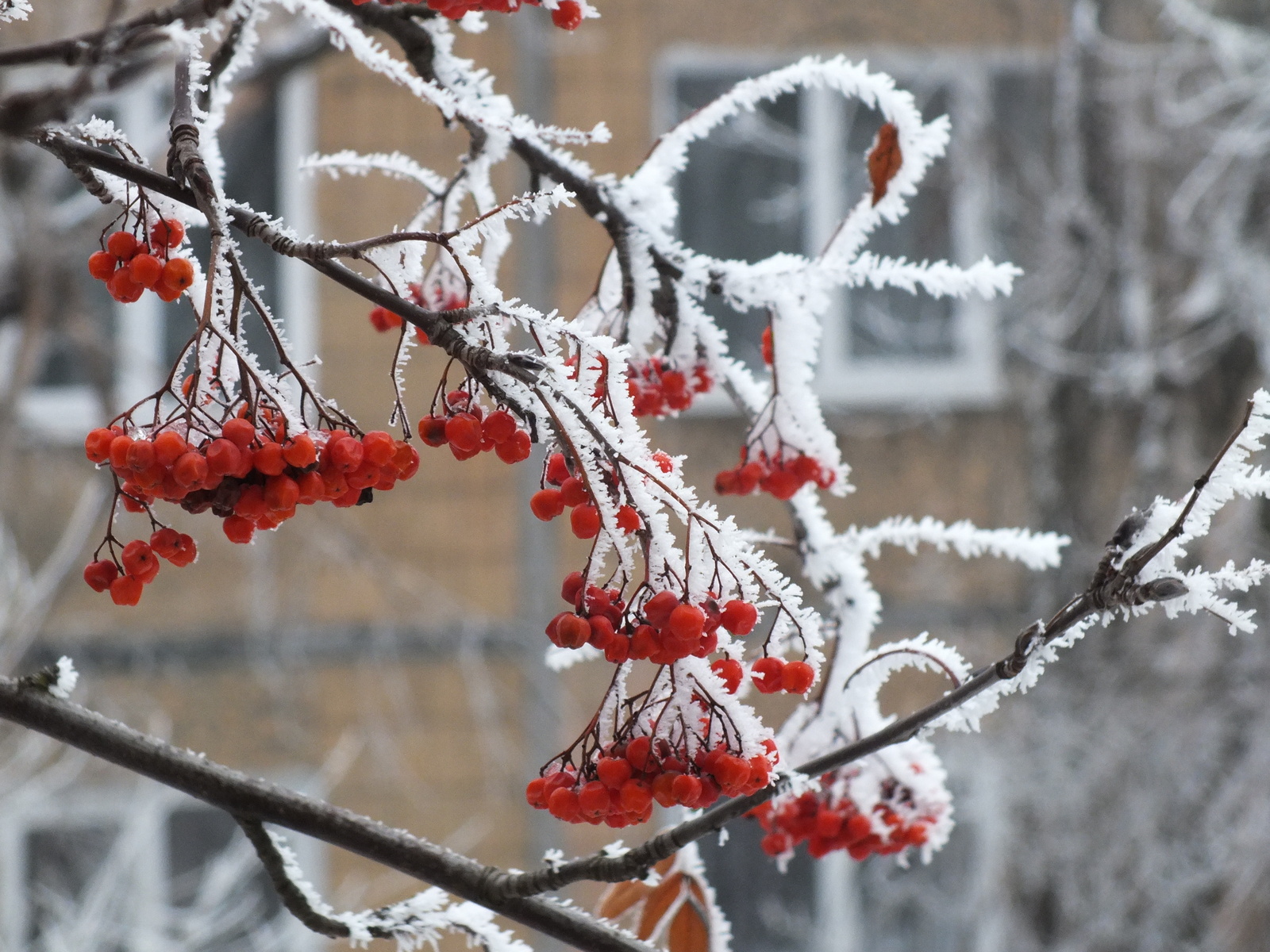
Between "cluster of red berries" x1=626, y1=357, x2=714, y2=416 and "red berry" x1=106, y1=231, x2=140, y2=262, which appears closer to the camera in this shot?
"red berry" x1=106, y1=231, x2=140, y2=262

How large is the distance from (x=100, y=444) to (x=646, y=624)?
30cm

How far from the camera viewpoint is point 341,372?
3.79 metres

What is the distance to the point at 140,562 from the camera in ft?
2.38

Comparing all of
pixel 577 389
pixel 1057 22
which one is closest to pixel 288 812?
pixel 577 389

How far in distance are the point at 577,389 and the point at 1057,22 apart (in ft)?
12.7

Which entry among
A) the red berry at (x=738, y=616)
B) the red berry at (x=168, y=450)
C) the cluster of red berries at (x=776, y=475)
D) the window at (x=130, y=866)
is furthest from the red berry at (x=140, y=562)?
the window at (x=130, y=866)

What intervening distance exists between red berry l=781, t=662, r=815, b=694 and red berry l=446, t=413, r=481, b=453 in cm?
23

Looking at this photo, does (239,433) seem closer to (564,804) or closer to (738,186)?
(564,804)

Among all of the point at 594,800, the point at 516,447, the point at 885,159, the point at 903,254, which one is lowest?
the point at 594,800

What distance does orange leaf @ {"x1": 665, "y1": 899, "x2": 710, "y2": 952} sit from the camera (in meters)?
0.96

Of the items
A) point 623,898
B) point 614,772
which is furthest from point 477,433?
point 623,898

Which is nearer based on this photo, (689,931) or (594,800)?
(594,800)

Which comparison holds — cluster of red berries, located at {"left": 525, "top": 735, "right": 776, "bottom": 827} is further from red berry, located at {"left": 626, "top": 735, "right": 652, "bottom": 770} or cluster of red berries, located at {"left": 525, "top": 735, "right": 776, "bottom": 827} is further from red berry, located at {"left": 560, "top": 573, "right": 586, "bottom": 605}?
red berry, located at {"left": 560, "top": 573, "right": 586, "bottom": 605}

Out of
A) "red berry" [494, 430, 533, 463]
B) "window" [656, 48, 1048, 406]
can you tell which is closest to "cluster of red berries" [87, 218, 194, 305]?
"red berry" [494, 430, 533, 463]
